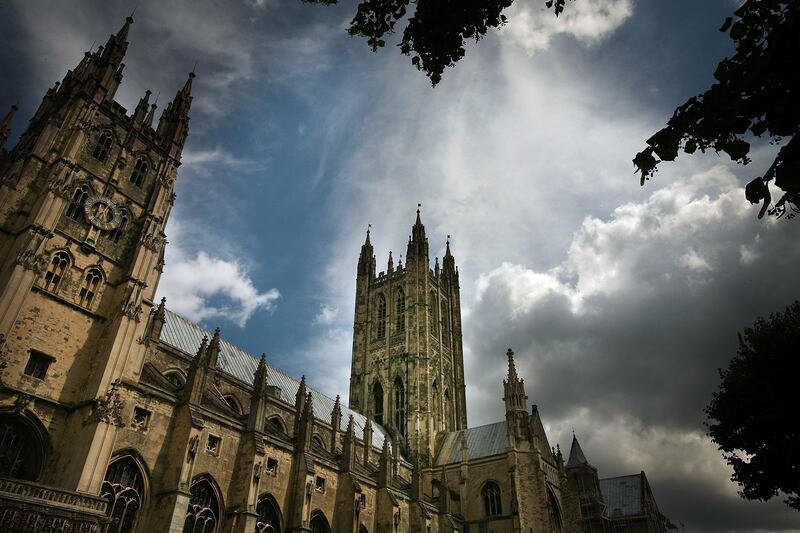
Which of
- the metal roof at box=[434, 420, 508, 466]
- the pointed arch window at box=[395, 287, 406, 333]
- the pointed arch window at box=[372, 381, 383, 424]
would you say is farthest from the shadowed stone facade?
the pointed arch window at box=[395, 287, 406, 333]

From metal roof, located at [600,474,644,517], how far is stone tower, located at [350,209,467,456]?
20.7 meters

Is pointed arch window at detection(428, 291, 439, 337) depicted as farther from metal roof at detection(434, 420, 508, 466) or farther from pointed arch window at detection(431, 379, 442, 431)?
metal roof at detection(434, 420, 508, 466)

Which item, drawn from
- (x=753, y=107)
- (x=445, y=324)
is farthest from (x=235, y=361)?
(x=753, y=107)

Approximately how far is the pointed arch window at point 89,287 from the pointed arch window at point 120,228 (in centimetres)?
208

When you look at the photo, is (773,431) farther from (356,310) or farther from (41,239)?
(356,310)

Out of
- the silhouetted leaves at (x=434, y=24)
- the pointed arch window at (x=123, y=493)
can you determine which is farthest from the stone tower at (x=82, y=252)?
the silhouetted leaves at (x=434, y=24)

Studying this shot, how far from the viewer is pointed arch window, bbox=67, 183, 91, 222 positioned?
73.8ft

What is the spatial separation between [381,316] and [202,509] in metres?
35.0

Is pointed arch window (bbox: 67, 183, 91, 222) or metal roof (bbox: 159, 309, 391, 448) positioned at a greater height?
pointed arch window (bbox: 67, 183, 91, 222)

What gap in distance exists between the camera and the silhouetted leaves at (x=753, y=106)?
452 centimetres

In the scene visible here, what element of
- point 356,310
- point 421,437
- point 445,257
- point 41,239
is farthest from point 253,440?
point 445,257

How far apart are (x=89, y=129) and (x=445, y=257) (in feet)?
147

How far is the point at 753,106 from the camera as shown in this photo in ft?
16.0

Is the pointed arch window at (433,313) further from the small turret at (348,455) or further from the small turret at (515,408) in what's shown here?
the small turret at (348,455)
